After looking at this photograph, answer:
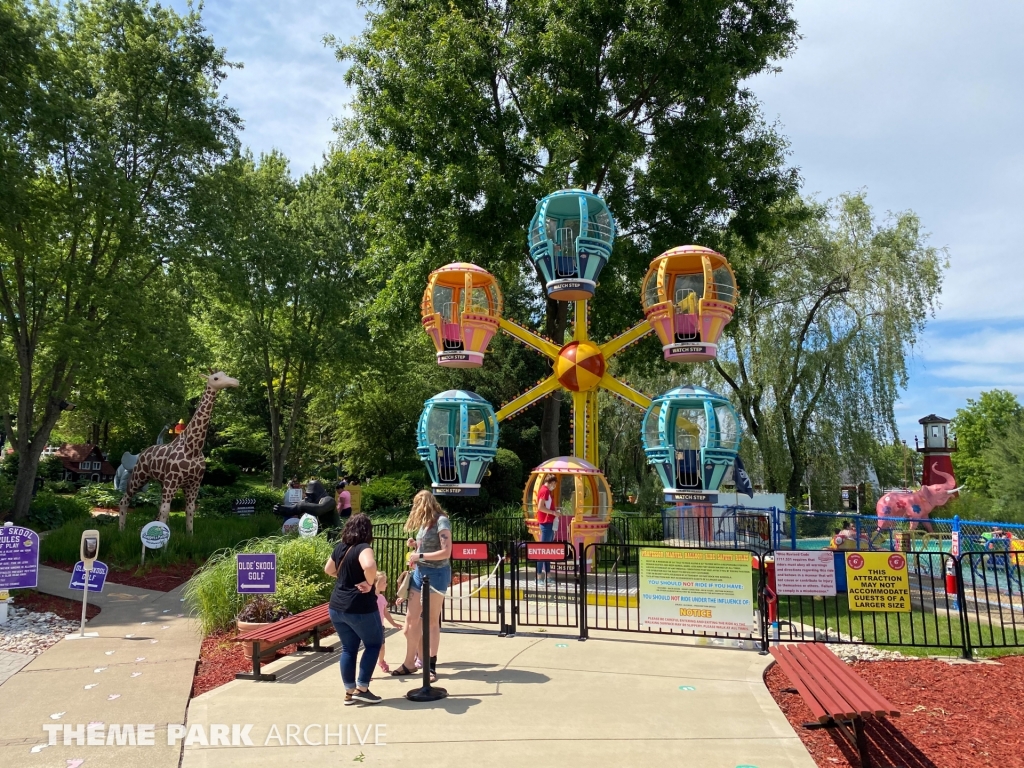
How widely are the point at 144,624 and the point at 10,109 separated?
41.4ft

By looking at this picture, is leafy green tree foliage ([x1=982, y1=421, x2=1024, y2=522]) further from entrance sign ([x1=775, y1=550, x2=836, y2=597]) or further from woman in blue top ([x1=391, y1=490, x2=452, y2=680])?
woman in blue top ([x1=391, y1=490, x2=452, y2=680])

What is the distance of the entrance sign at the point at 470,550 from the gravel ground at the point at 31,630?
500cm

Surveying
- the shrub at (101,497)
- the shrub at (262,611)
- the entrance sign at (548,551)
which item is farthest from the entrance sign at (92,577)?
the shrub at (101,497)

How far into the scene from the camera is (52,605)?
10.3 metres

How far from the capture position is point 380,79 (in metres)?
17.3

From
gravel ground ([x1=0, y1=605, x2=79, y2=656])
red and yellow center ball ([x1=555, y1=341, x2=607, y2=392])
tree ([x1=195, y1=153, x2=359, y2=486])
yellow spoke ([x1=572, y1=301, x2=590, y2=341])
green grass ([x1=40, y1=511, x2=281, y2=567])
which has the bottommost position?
gravel ground ([x1=0, y1=605, x2=79, y2=656])

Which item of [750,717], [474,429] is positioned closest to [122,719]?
[750,717]

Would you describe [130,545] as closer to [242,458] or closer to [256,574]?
[256,574]

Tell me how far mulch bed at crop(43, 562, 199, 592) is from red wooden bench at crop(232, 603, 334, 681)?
18.4 ft

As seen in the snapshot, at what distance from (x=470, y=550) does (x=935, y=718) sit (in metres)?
5.15

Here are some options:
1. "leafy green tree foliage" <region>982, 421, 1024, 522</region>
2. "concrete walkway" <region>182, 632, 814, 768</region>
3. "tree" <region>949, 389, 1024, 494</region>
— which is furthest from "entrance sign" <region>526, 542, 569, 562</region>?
"tree" <region>949, 389, 1024, 494</region>

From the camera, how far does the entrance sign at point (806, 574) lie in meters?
7.95

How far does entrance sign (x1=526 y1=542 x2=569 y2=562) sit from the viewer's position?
29.9ft

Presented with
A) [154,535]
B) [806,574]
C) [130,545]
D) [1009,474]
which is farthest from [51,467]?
[1009,474]
